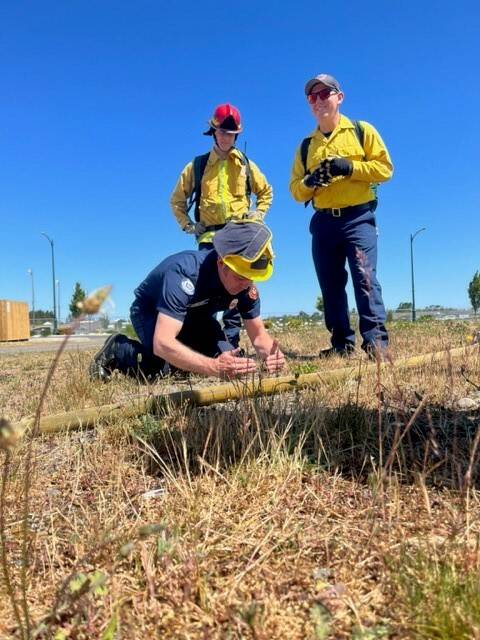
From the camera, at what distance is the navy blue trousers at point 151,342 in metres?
3.88

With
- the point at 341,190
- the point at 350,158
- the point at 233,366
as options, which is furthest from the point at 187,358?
the point at 350,158

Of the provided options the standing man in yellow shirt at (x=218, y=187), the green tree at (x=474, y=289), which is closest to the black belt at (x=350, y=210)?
the standing man in yellow shirt at (x=218, y=187)

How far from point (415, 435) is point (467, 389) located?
873mm

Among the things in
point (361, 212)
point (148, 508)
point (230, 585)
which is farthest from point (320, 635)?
point (361, 212)

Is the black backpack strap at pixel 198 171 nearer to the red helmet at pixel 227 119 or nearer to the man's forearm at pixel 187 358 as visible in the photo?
the red helmet at pixel 227 119

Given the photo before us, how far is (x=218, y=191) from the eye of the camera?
5.02 meters

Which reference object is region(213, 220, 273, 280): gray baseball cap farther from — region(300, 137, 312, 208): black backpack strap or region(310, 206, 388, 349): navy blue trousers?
region(300, 137, 312, 208): black backpack strap

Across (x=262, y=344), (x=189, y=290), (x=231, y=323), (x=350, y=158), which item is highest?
(x=350, y=158)

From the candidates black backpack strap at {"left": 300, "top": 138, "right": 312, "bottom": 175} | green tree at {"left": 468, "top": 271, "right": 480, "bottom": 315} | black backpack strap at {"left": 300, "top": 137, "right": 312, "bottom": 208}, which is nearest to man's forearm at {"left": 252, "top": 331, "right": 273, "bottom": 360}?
black backpack strap at {"left": 300, "top": 137, "right": 312, "bottom": 208}

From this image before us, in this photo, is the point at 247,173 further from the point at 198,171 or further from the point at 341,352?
the point at 341,352

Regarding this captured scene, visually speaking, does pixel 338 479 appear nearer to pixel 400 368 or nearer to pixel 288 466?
pixel 288 466

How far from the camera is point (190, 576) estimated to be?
4.01 ft

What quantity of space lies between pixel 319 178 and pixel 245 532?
343 centimetres

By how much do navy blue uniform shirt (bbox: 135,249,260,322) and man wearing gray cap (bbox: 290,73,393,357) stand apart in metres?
1.06
